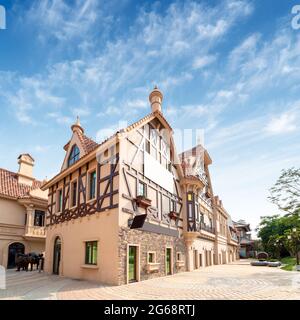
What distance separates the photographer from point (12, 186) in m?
20.6

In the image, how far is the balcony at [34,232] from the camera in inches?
770

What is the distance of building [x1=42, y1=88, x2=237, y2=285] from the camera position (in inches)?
436

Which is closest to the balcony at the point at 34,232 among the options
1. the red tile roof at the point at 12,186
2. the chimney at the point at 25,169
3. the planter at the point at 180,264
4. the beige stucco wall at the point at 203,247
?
the red tile roof at the point at 12,186

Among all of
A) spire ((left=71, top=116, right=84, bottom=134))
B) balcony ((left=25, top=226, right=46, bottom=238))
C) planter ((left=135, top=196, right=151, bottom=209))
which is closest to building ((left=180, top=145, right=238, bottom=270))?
planter ((left=135, top=196, right=151, bottom=209))

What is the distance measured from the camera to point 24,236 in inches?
765

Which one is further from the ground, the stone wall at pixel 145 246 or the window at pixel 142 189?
the window at pixel 142 189

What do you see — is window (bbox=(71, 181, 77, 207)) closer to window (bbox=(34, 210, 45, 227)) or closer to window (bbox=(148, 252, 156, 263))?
window (bbox=(148, 252, 156, 263))

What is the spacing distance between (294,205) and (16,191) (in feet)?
69.8

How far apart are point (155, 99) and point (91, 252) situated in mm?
10706

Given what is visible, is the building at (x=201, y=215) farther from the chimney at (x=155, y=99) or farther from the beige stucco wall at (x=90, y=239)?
the beige stucco wall at (x=90, y=239)

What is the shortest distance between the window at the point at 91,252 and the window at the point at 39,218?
10280 millimetres

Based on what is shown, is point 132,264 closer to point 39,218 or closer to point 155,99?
point 155,99

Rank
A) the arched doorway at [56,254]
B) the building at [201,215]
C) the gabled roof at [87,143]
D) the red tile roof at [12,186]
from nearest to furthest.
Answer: the gabled roof at [87,143] < the arched doorway at [56,254] < the building at [201,215] < the red tile roof at [12,186]
